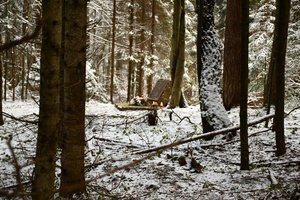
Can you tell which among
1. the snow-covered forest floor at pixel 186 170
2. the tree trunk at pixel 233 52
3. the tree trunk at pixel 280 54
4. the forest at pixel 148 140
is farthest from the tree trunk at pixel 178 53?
the tree trunk at pixel 280 54

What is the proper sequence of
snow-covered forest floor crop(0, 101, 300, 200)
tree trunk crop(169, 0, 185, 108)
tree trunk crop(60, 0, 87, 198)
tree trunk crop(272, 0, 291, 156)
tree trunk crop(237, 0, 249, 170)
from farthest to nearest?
1. tree trunk crop(169, 0, 185, 108)
2. tree trunk crop(272, 0, 291, 156)
3. tree trunk crop(237, 0, 249, 170)
4. snow-covered forest floor crop(0, 101, 300, 200)
5. tree trunk crop(60, 0, 87, 198)

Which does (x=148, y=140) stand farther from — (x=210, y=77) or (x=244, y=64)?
(x=244, y=64)

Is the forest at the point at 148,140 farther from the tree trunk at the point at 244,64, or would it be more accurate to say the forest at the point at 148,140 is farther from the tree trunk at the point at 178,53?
the tree trunk at the point at 178,53

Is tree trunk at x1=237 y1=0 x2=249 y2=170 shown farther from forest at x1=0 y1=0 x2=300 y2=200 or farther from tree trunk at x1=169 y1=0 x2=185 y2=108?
tree trunk at x1=169 y1=0 x2=185 y2=108

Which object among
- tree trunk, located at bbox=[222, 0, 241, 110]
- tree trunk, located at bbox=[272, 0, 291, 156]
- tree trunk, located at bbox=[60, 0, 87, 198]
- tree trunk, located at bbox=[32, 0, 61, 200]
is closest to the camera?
tree trunk, located at bbox=[32, 0, 61, 200]

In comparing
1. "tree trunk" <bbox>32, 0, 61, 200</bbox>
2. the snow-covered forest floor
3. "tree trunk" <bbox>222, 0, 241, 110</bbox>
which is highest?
"tree trunk" <bbox>222, 0, 241, 110</bbox>

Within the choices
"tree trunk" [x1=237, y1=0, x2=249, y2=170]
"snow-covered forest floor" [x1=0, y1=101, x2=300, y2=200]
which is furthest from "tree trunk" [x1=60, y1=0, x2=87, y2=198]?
"tree trunk" [x1=237, y1=0, x2=249, y2=170]

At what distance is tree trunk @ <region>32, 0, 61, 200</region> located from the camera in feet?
10.7

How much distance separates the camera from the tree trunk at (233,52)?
11875 millimetres

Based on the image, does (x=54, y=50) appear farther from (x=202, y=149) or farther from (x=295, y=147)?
(x=295, y=147)

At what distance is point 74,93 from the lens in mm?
5242

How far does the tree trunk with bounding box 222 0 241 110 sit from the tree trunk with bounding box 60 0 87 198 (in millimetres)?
7684

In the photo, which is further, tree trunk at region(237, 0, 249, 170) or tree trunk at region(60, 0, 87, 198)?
tree trunk at region(237, 0, 249, 170)

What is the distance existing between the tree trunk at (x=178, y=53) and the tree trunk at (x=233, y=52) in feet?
12.6
